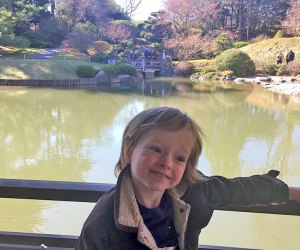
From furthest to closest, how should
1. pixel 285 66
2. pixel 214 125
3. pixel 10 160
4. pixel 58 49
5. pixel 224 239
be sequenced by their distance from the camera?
pixel 58 49 < pixel 285 66 < pixel 214 125 < pixel 10 160 < pixel 224 239

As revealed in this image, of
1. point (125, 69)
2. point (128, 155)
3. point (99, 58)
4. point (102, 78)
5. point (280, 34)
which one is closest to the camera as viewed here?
point (128, 155)

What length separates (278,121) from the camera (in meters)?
7.48

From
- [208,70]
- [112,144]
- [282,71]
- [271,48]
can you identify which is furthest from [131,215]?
[271,48]

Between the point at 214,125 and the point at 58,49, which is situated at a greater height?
the point at 58,49

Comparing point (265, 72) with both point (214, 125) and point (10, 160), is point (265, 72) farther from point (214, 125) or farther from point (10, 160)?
point (10, 160)

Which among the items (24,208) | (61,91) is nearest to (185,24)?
(61,91)

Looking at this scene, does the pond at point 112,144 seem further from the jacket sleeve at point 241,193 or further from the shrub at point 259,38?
the shrub at point 259,38

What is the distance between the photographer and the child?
2.28ft

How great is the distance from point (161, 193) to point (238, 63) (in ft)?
54.2

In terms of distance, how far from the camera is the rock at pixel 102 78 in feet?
45.6

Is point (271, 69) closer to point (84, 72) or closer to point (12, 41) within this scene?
point (84, 72)

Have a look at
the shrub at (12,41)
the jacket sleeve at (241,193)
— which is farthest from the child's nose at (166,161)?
the shrub at (12,41)

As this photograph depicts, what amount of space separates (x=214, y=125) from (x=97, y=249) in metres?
6.45

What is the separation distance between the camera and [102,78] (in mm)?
14031
